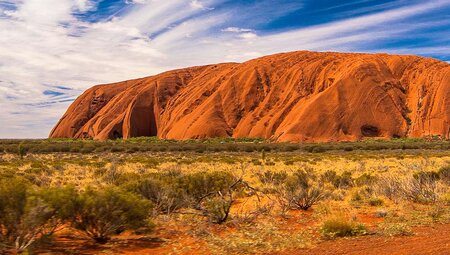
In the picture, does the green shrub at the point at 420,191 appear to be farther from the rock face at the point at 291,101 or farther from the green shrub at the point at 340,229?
the rock face at the point at 291,101

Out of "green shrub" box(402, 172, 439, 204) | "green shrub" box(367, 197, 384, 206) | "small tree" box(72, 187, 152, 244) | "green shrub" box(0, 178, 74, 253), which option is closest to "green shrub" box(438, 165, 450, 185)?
"green shrub" box(402, 172, 439, 204)

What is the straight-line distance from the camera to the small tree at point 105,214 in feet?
25.9

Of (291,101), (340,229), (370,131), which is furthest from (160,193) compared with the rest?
(291,101)

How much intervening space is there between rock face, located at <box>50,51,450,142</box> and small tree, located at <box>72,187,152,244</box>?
6185 cm

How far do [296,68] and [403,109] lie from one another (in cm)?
2292

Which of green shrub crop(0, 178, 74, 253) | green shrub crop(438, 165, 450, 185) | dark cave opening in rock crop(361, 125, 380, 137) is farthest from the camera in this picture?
dark cave opening in rock crop(361, 125, 380, 137)

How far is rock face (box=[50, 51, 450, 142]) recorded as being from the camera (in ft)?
235

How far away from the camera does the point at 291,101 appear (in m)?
80.1

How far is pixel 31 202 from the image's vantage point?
715 centimetres

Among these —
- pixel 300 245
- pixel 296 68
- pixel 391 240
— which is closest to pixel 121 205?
pixel 300 245

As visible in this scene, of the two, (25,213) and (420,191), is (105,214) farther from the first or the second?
(420,191)

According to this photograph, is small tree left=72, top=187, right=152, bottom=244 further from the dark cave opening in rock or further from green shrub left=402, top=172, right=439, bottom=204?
the dark cave opening in rock

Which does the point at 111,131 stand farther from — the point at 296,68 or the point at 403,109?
the point at 403,109

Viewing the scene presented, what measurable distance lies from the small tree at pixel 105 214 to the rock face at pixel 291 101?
61.8 m
